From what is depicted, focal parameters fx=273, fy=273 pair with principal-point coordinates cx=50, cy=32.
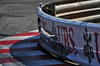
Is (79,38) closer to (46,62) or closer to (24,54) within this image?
(46,62)

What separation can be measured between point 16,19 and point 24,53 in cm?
590

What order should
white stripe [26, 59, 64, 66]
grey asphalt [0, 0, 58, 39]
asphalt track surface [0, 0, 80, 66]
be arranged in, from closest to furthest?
white stripe [26, 59, 64, 66] < asphalt track surface [0, 0, 80, 66] < grey asphalt [0, 0, 58, 39]

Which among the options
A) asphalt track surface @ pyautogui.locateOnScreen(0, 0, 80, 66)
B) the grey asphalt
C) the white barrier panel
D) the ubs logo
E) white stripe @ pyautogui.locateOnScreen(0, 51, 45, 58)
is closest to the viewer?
the white barrier panel

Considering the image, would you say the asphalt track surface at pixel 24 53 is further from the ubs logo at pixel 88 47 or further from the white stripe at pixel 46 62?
the ubs logo at pixel 88 47

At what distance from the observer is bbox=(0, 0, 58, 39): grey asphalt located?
40.3 ft

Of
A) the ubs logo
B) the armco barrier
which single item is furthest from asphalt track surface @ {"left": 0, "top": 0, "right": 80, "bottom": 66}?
the ubs logo

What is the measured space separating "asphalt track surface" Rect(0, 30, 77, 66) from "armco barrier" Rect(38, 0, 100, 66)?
576 mm

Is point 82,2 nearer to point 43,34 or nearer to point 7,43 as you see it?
point 43,34

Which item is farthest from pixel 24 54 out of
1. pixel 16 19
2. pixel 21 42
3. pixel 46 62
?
pixel 16 19

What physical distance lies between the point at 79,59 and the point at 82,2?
3578mm

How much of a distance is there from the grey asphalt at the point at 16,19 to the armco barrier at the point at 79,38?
13.2ft

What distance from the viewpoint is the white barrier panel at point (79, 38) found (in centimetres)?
680

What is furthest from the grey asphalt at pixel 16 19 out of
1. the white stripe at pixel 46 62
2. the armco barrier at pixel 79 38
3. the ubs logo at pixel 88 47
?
the ubs logo at pixel 88 47

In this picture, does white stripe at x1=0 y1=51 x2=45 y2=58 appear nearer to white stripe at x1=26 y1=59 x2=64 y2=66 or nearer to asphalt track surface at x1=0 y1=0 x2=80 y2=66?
asphalt track surface at x1=0 y1=0 x2=80 y2=66
